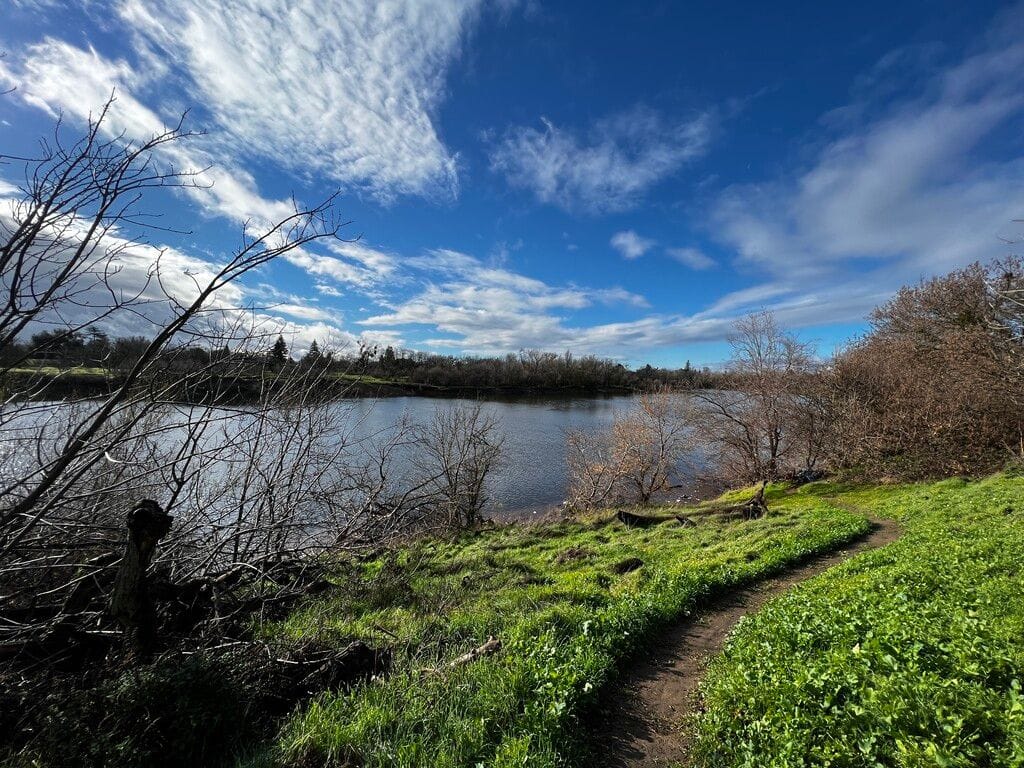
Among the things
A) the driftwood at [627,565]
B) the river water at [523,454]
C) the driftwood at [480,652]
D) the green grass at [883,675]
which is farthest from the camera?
the river water at [523,454]

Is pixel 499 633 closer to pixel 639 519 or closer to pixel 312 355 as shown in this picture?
pixel 312 355

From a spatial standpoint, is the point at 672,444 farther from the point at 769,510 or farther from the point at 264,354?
the point at 264,354

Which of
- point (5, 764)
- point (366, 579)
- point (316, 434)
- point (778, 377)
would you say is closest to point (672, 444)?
point (778, 377)

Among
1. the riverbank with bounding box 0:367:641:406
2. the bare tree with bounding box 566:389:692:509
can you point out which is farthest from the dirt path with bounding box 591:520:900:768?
the bare tree with bounding box 566:389:692:509

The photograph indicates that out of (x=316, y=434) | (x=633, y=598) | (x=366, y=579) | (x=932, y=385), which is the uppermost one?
(x=932, y=385)

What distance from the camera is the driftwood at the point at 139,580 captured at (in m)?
3.51

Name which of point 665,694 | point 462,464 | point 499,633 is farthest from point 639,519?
point 665,694

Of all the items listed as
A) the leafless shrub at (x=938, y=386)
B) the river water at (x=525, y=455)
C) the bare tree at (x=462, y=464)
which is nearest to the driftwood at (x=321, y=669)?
the river water at (x=525, y=455)

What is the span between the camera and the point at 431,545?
16062mm

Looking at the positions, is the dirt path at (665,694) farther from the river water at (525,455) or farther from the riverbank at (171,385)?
the river water at (525,455)

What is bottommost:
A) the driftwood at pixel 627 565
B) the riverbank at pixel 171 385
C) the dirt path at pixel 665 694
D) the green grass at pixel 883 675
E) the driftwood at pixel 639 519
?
the driftwood at pixel 639 519

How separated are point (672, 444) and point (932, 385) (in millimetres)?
12426

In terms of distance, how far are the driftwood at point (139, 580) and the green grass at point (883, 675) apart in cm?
481

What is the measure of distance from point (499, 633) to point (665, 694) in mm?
1933
